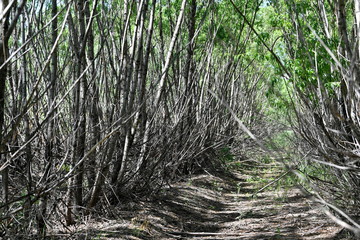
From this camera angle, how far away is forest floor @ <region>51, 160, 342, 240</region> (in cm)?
600

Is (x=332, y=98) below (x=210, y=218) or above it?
above

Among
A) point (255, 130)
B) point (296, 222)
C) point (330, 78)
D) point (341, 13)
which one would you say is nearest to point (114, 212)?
point (296, 222)

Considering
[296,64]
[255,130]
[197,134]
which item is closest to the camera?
[296,64]

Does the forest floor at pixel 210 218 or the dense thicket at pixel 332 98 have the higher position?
Result: the dense thicket at pixel 332 98

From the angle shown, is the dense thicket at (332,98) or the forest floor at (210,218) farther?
the forest floor at (210,218)

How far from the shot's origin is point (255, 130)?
65.9ft

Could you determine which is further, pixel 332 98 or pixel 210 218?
pixel 210 218

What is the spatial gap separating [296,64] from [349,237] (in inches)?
83.7

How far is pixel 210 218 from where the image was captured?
7.86 metres

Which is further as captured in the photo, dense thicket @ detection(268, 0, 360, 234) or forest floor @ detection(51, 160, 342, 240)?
forest floor @ detection(51, 160, 342, 240)

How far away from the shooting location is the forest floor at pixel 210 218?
6.00m

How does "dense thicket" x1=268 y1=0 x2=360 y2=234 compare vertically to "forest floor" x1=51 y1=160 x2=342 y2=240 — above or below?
above

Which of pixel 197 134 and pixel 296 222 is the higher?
pixel 197 134

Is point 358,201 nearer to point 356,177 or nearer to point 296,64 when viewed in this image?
point 356,177
